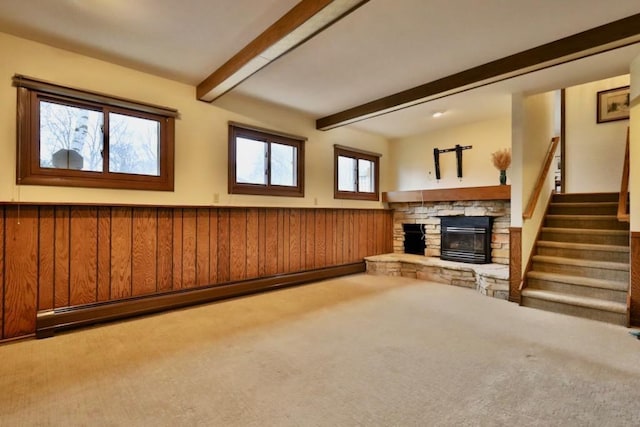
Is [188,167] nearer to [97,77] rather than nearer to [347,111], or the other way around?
[97,77]

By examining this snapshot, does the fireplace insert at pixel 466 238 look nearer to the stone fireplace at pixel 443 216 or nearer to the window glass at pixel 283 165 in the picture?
the stone fireplace at pixel 443 216

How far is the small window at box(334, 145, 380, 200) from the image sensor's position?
559 centimetres

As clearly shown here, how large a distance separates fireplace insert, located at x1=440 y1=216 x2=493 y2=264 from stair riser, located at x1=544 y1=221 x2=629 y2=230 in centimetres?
81

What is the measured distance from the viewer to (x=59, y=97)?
2.93 meters

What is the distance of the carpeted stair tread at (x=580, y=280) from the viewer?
3.35m

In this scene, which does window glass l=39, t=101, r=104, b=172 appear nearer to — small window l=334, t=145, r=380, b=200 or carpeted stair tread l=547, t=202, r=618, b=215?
small window l=334, t=145, r=380, b=200

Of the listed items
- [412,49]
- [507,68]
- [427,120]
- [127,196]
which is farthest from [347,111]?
[127,196]

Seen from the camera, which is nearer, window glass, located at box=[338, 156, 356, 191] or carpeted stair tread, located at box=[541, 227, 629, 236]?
carpeted stair tread, located at box=[541, 227, 629, 236]

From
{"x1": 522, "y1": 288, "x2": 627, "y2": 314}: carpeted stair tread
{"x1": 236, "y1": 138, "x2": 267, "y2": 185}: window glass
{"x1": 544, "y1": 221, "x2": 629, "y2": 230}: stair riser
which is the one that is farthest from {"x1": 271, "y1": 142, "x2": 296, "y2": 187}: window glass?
{"x1": 544, "y1": 221, "x2": 629, "y2": 230}: stair riser

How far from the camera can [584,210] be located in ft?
15.1

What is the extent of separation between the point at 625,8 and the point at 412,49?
1.57m

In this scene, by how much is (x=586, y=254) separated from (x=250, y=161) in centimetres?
452

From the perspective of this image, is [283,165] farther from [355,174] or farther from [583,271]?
[583,271]

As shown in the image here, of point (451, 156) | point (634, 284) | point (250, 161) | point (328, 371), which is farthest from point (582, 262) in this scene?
point (250, 161)
